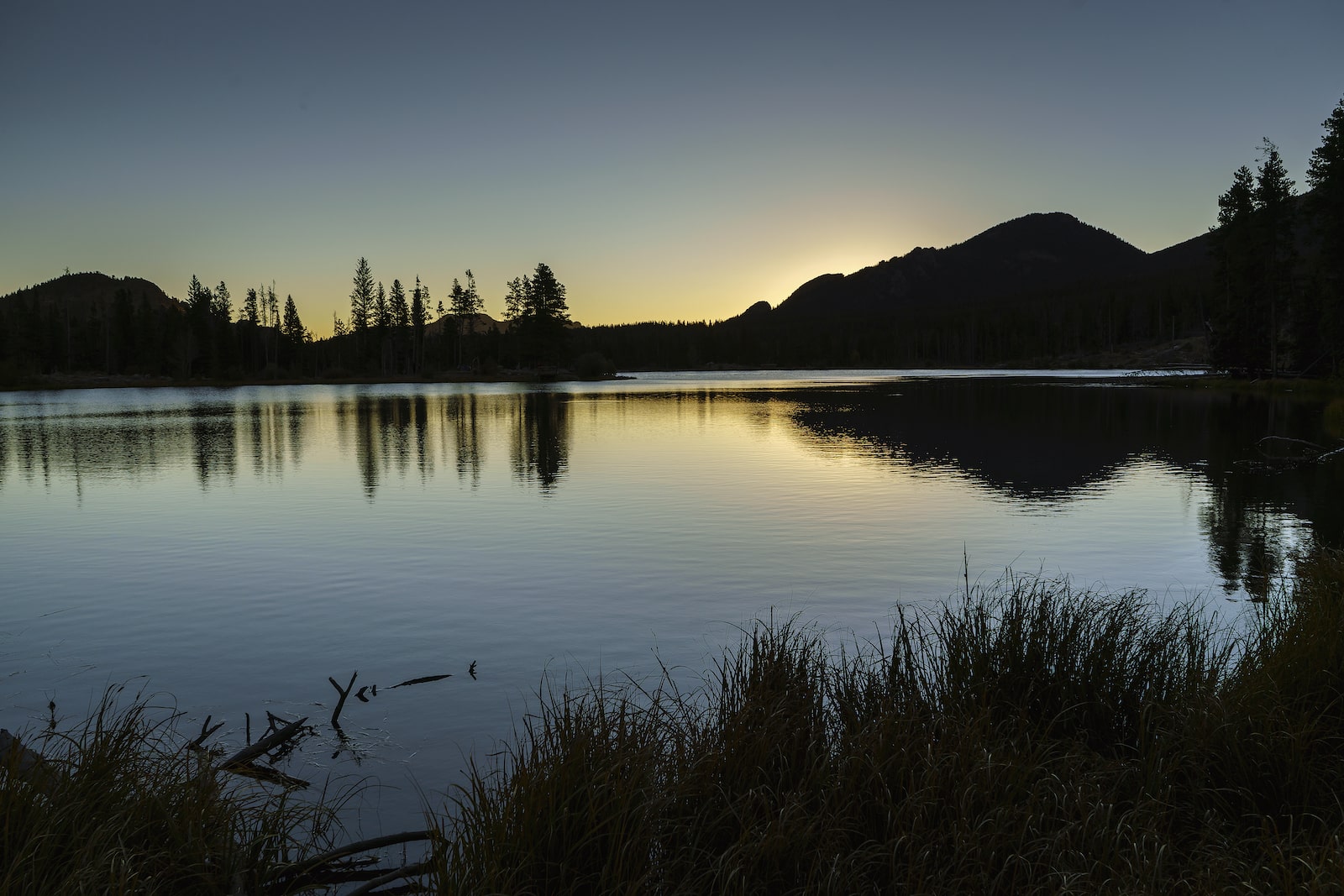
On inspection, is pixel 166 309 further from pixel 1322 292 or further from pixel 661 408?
pixel 1322 292

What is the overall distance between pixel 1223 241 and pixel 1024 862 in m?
89.6

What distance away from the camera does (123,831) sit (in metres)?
4.96

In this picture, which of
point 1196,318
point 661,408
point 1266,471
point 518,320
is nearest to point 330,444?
point 661,408

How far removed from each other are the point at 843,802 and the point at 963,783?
801mm

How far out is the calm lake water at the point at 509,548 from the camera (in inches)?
402

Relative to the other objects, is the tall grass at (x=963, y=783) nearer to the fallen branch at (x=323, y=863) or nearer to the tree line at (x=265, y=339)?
the fallen branch at (x=323, y=863)

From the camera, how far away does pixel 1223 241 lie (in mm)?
78062

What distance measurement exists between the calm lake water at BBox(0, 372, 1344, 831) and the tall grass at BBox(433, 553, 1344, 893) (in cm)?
234

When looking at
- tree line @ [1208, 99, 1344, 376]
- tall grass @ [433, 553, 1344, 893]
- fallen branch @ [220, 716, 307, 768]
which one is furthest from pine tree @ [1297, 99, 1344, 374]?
fallen branch @ [220, 716, 307, 768]

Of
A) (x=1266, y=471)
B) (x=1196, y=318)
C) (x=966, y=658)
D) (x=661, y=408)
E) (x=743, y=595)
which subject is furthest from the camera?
(x=1196, y=318)

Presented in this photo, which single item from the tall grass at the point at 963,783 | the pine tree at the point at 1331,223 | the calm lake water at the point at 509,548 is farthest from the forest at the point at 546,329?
the tall grass at the point at 963,783

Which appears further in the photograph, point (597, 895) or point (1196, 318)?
point (1196, 318)

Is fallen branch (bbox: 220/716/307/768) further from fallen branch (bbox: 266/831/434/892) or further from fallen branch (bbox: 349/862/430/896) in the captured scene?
fallen branch (bbox: 349/862/430/896)

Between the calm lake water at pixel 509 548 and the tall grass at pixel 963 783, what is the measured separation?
7.67ft
